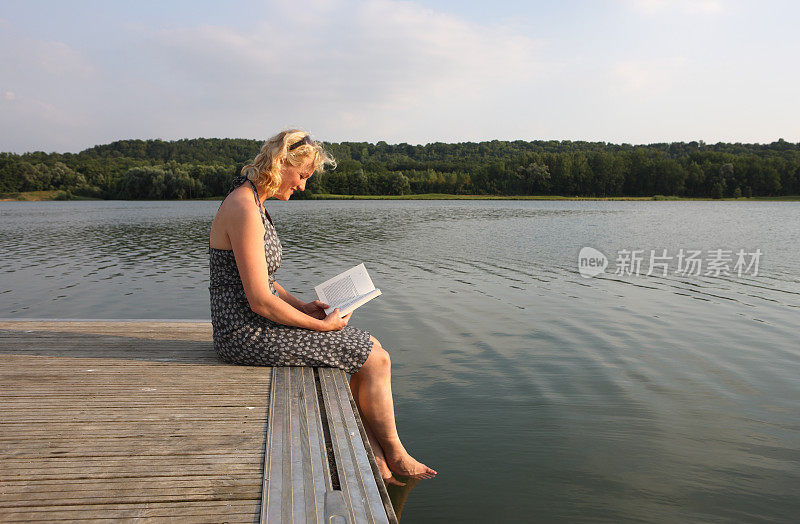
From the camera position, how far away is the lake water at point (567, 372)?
393cm

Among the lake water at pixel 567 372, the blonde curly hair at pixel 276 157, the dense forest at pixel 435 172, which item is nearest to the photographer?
the blonde curly hair at pixel 276 157

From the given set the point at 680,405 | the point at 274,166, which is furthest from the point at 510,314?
the point at 274,166

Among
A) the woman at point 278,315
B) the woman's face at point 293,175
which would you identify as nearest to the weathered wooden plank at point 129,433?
the woman at point 278,315

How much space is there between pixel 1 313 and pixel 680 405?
1018 cm

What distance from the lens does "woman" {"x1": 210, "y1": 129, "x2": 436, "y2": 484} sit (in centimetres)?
356

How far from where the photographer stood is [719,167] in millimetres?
94938

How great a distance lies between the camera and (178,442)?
286cm

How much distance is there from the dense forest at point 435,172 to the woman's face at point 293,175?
84.8 m

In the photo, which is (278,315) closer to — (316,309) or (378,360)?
(316,309)

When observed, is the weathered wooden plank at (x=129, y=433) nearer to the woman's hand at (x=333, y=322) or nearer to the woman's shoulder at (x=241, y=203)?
the woman's hand at (x=333, y=322)

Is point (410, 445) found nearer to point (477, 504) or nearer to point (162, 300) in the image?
point (477, 504)
